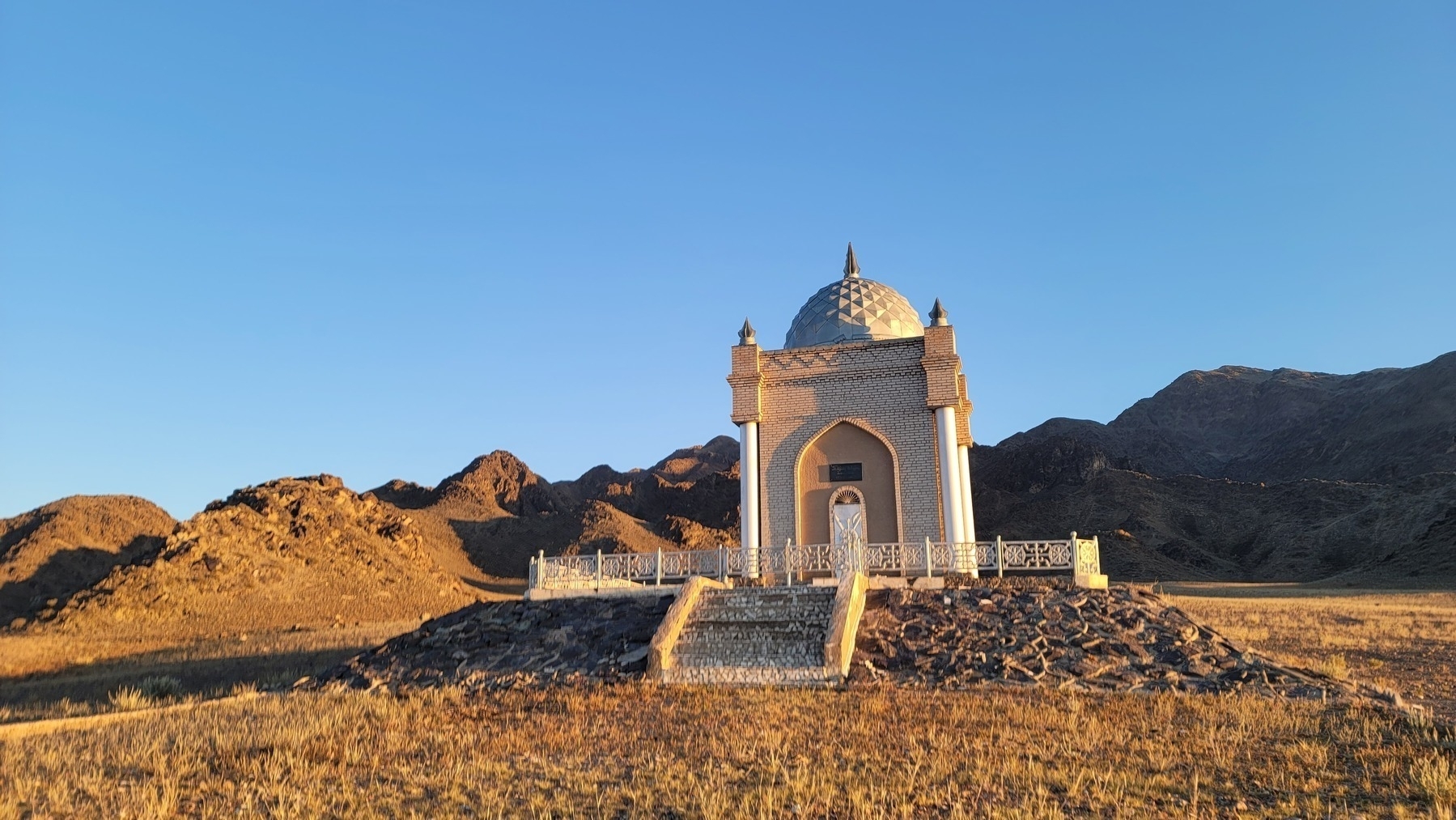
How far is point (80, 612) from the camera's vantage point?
29891 millimetres

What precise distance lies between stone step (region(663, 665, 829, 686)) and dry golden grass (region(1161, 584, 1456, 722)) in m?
6.70

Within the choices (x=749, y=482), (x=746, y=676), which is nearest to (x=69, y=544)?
(x=749, y=482)

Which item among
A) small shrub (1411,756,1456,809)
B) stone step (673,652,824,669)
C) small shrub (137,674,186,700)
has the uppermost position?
stone step (673,652,824,669)

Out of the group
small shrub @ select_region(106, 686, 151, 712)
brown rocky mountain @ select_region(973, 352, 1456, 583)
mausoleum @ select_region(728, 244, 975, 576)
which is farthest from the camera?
brown rocky mountain @ select_region(973, 352, 1456, 583)

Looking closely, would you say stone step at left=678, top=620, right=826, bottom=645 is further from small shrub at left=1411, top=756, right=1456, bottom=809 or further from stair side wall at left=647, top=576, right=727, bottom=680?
small shrub at left=1411, top=756, right=1456, bottom=809

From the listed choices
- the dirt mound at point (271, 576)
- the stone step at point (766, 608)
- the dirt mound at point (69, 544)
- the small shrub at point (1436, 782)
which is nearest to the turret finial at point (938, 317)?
the stone step at point (766, 608)

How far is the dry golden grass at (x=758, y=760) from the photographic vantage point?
623cm

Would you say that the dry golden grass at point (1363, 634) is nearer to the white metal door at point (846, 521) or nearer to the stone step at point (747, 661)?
the stone step at point (747, 661)

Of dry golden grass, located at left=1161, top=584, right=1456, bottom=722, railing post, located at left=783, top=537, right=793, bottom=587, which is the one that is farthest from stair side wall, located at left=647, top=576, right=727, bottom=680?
dry golden grass, located at left=1161, top=584, right=1456, bottom=722

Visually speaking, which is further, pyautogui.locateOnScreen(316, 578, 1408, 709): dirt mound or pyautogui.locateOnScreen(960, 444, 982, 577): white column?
pyautogui.locateOnScreen(960, 444, 982, 577): white column

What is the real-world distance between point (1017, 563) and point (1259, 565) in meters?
47.1

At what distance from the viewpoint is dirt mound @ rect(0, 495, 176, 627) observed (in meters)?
38.5

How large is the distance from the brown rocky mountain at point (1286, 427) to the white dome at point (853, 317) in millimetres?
60956

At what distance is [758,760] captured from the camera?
741cm
